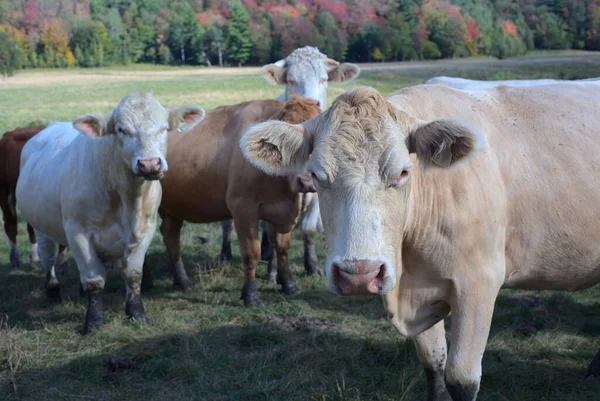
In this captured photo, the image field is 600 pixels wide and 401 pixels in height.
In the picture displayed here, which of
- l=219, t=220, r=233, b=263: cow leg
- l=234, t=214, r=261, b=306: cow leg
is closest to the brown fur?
l=219, t=220, r=233, b=263: cow leg

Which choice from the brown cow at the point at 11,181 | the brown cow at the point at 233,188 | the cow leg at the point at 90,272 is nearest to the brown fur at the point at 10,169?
the brown cow at the point at 11,181

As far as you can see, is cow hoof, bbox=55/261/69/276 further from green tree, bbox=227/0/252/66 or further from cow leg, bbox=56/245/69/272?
green tree, bbox=227/0/252/66

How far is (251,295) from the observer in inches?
241

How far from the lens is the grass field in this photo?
13.6 feet

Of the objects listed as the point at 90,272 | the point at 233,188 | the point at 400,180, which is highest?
the point at 400,180

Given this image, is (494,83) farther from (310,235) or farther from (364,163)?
(364,163)

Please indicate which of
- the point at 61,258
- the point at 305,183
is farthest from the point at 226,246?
the point at 305,183

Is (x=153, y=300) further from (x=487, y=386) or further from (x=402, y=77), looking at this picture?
(x=402, y=77)

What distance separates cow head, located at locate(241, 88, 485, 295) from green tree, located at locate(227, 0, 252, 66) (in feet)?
73.9

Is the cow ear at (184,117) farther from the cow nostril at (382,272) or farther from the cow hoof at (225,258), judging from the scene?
the cow nostril at (382,272)

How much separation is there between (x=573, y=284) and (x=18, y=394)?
3.71m

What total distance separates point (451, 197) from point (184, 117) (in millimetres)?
3393

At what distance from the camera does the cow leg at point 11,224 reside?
7.89 meters

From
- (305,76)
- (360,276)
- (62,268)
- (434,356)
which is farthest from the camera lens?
(305,76)
